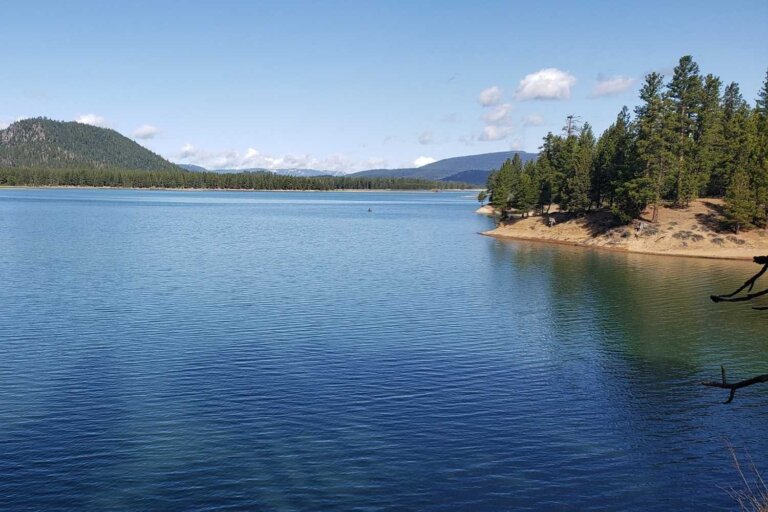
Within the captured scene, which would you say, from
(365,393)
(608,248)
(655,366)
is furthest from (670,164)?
(365,393)

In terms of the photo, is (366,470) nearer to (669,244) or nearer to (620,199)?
(669,244)

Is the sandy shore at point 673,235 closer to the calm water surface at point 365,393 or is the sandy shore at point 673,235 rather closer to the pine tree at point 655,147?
the pine tree at point 655,147

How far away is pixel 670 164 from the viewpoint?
379 feet

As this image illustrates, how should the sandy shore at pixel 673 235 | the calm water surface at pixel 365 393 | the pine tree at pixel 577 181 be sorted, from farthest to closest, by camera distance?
the pine tree at pixel 577 181 → the sandy shore at pixel 673 235 → the calm water surface at pixel 365 393

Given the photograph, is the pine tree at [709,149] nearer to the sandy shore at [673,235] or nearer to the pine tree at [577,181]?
the sandy shore at [673,235]

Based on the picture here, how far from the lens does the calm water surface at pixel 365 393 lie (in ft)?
80.3

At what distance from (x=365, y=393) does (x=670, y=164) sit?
100812 mm

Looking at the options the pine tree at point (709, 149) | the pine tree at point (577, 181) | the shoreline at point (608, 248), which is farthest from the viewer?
the pine tree at point (577, 181)

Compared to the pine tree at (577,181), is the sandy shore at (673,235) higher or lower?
lower

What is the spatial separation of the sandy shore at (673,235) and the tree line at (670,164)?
2624 millimetres

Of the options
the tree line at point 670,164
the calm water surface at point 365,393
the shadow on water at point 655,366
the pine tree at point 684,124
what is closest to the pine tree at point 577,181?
the tree line at point 670,164

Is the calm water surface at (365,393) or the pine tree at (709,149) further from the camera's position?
the pine tree at (709,149)

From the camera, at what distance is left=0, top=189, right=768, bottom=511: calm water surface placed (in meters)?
24.5

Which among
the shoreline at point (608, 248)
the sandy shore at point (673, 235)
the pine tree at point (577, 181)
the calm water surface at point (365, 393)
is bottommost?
the calm water surface at point (365, 393)
